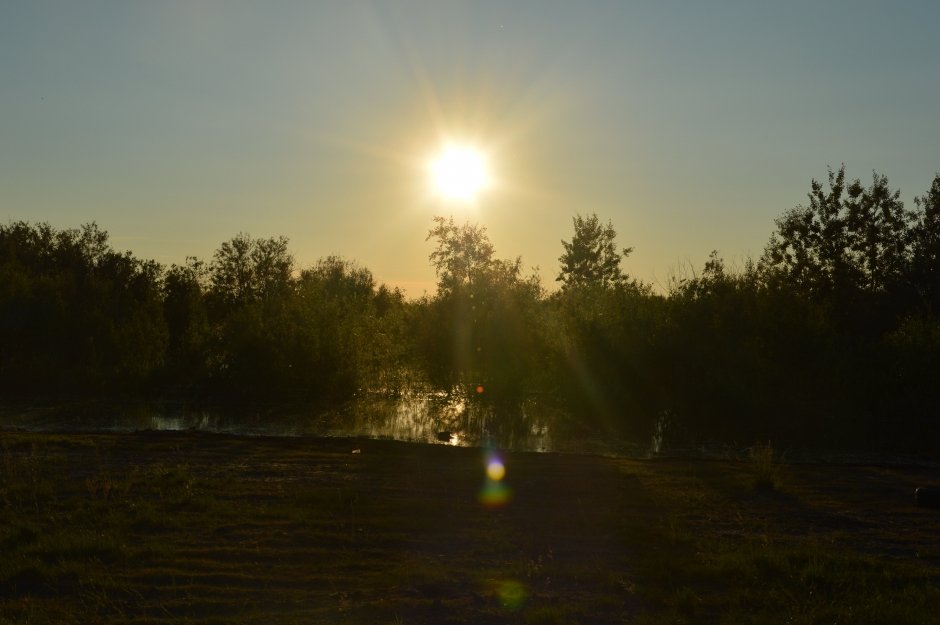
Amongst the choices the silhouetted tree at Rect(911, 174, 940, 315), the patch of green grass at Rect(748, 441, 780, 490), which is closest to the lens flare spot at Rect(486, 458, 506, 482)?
the patch of green grass at Rect(748, 441, 780, 490)

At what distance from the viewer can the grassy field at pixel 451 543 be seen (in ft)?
26.2

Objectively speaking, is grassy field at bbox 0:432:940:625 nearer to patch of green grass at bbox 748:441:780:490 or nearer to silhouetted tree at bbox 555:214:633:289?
patch of green grass at bbox 748:441:780:490

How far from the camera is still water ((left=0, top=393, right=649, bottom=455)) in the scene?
22516 mm

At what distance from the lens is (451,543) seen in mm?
10492

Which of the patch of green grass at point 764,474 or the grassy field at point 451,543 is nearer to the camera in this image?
the grassy field at point 451,543

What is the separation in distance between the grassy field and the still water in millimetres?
5948

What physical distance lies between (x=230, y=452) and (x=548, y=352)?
15.1 m

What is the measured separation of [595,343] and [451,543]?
18.9 meters

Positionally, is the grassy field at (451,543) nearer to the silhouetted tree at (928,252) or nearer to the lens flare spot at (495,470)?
the lens flare spot at (495,470)

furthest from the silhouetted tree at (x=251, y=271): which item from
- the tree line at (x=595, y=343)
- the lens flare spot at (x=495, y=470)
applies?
the lens flare spot at (x=495, y=470)

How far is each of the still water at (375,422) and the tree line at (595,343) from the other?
1.48 m

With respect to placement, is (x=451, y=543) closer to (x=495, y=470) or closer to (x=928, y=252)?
(x=495, y=470)

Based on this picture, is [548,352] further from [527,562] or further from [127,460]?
[527,562]

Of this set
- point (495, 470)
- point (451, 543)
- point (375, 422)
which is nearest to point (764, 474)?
point (495, 470)
